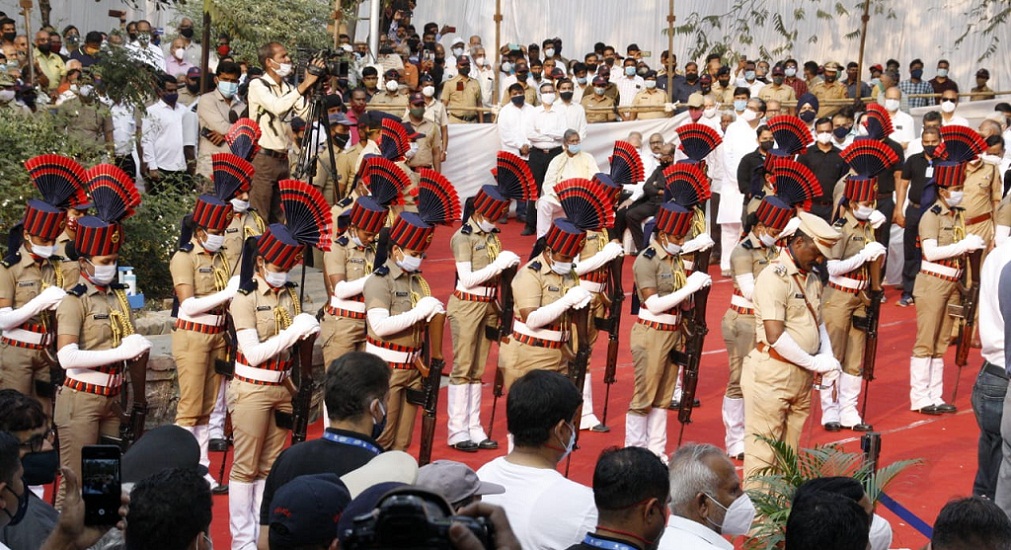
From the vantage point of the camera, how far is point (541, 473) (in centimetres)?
467

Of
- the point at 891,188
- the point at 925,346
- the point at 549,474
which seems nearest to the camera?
the point at 549,474

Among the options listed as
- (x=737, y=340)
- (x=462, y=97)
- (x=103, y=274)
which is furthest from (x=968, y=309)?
(x=462, y=97)

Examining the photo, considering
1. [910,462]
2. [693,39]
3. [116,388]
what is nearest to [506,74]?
[693,39]

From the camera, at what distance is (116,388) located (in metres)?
8.04

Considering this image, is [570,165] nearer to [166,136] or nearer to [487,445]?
[166,136]

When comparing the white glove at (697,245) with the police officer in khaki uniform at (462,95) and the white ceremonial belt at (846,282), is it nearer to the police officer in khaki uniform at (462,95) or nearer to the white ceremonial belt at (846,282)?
the white ceremonial belt at (846,282)

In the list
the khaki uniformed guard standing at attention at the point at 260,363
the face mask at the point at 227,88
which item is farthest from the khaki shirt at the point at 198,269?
the face mask at the point at 227,88

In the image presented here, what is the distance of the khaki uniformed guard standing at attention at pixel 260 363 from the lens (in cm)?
773

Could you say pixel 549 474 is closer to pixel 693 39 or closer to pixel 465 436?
pixel 465 436

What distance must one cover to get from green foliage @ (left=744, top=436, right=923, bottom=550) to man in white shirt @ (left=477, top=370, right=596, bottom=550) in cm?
150

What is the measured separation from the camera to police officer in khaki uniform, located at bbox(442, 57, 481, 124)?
20359mm

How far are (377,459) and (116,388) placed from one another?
152 inches

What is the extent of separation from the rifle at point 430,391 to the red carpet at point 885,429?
123 cm

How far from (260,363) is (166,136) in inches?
358
